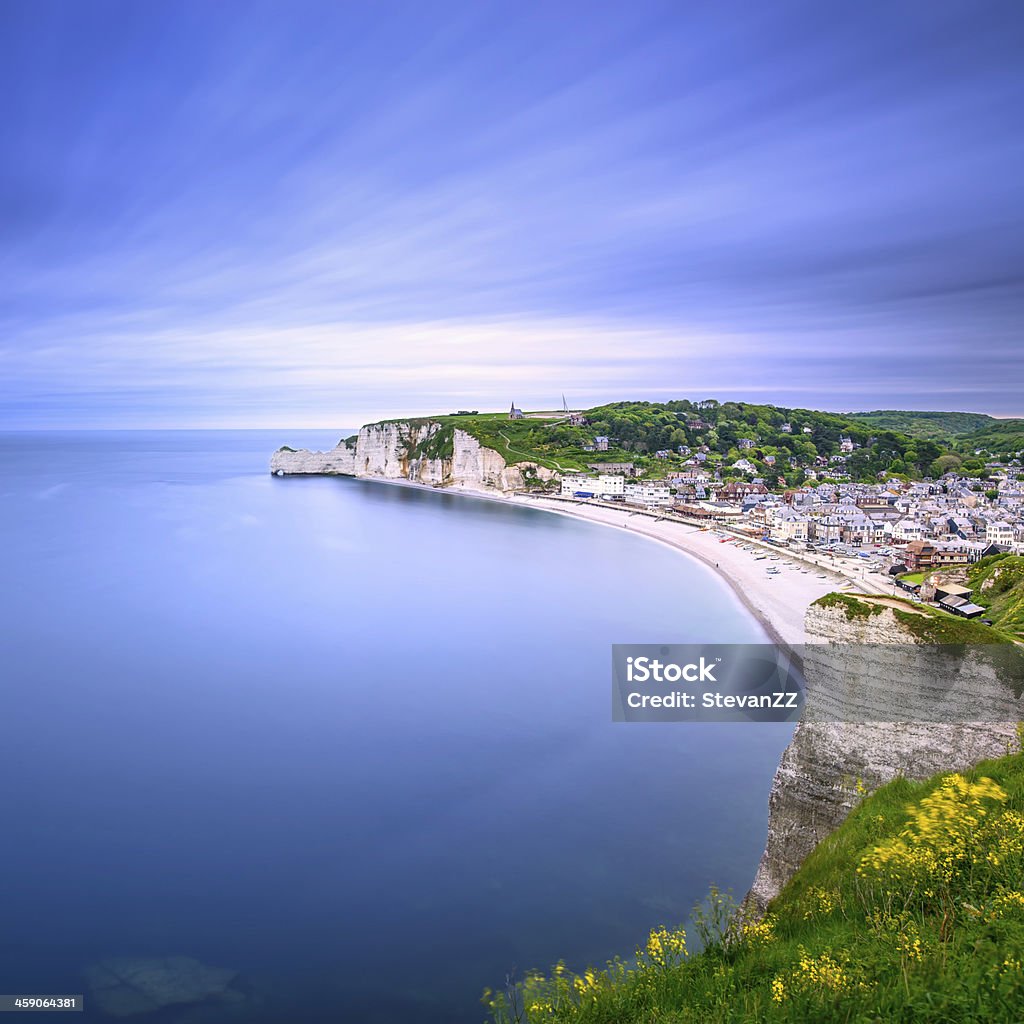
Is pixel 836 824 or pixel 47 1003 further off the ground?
pixel 836 824

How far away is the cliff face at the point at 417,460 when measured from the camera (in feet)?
286

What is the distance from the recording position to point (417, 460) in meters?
98.8

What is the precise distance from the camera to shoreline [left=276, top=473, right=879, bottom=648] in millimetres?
31666

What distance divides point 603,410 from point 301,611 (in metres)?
96.0

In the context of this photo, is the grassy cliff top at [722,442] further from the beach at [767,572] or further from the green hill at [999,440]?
the beach at [767,572]

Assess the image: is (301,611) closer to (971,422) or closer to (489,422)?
(489,422)

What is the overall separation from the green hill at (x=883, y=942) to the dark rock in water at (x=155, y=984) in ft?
21.0

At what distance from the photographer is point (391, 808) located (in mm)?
16188

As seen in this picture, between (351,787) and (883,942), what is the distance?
44.6 feet

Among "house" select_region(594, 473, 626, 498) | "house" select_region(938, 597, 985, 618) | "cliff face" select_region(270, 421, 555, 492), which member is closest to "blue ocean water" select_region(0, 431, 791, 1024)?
"house" select_region(938, 597, 985, 618)

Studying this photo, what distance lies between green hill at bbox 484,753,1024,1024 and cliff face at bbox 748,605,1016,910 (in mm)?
583

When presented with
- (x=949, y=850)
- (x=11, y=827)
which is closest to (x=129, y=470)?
(x=11, y=827)

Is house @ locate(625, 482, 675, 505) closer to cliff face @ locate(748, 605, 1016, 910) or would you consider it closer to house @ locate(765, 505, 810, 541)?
house @ locate(765, 505, 810, 541)

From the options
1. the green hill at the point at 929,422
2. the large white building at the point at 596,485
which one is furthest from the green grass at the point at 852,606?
the green hill at the point at 929,422
